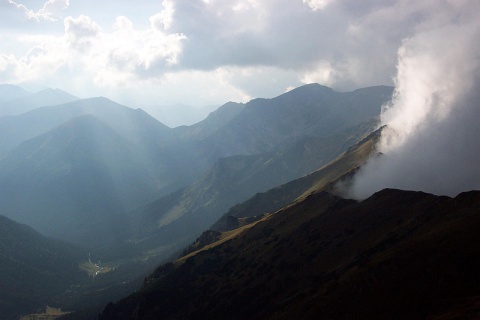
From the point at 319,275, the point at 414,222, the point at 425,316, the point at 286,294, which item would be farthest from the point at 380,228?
the point at 425,316

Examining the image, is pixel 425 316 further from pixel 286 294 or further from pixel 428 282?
pixel 286 294

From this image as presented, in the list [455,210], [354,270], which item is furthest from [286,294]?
[455,210]

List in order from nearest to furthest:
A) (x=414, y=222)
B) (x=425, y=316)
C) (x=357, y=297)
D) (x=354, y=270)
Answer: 1. (x=425, y=316)
2. (x=357, y=297)
3. (x=354, y=270)
4. (x=414, y=222)

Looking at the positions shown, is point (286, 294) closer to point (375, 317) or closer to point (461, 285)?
point (375, 317)

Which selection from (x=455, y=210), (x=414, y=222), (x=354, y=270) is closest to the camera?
(x=354, y=270)

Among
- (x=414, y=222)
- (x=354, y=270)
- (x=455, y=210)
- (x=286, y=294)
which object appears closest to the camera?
(x=354, y=270)

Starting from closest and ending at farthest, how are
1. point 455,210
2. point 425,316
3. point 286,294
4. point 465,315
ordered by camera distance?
point 465,315, point 425,316, point 455,210, point 286,294

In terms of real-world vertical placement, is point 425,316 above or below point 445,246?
below

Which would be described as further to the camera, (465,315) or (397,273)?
(397,273)

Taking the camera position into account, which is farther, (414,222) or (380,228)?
(380,228)
